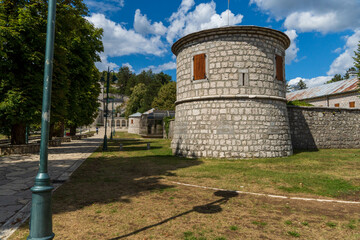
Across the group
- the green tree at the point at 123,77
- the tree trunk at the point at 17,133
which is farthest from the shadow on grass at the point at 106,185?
the green tree at the point at 123,77

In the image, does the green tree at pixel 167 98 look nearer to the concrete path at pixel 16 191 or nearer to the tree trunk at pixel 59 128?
the tree trunk at pixel 59 128

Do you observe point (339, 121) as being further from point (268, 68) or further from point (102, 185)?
point (102, 185)

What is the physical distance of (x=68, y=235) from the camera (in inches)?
134

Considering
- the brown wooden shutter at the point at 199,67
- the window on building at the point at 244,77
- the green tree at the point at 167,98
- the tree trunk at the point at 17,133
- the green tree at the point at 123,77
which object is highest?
the green tree at the point at 123,77

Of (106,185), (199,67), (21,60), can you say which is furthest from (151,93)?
(106,185)

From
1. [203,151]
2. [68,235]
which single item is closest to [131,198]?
[68,235]

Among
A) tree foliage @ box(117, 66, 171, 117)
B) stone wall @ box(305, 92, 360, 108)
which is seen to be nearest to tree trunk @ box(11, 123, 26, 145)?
stone wall @ box(305, 92, 360, 108)

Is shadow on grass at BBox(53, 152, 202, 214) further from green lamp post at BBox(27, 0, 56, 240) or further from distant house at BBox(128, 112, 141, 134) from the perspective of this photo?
distant house at BBox(128, 112, 141, 134)

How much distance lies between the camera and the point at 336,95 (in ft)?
95.4

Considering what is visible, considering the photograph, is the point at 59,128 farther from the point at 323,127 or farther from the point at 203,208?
the point at 323,127

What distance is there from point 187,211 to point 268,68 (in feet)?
33.8

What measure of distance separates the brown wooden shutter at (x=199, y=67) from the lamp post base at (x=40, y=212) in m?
10.4

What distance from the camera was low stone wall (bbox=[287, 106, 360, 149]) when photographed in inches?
615

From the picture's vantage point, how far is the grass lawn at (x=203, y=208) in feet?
11.6
